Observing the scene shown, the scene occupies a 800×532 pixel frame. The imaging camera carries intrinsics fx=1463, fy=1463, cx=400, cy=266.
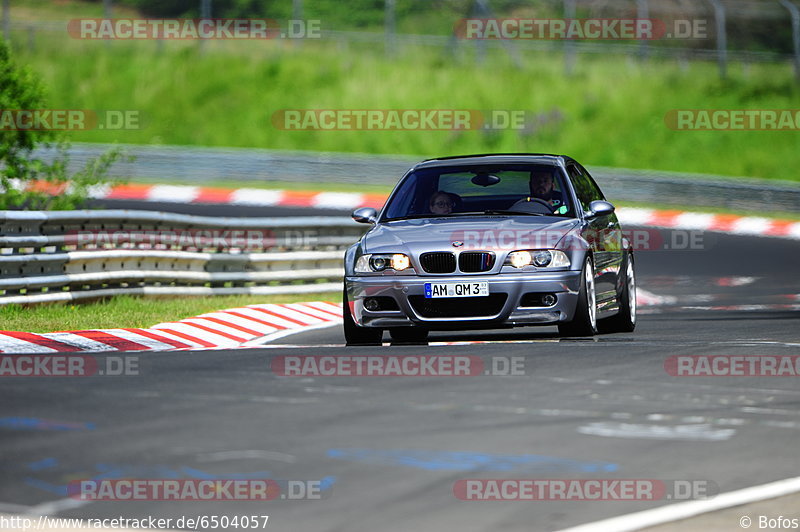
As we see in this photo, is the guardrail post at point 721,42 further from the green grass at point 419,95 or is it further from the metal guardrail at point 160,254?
the metal guardrail at point 160,254

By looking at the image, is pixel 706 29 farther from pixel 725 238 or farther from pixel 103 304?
pixel 103 304

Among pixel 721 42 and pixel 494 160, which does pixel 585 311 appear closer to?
pixel 494 160

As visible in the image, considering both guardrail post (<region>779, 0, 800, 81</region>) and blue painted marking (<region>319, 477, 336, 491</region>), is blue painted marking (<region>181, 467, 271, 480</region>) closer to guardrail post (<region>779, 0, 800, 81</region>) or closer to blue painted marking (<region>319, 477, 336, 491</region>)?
blue painted marking (<region>319, 477, 336, 491</region>)

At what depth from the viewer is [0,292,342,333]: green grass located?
13.4 m

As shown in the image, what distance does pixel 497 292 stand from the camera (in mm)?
11273

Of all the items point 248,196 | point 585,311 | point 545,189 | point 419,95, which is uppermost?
point 419,95

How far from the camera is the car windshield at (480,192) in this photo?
1247 centimetres

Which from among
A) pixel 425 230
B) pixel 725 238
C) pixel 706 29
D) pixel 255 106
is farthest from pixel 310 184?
pixel 425 230

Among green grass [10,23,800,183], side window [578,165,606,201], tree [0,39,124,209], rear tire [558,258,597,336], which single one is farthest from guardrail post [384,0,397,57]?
rear tire [558,258,597,336]

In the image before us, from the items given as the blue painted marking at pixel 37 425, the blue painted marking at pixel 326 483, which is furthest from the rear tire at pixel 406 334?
the blue painted marking at pixel 326 483

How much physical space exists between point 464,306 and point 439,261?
0.41 meters

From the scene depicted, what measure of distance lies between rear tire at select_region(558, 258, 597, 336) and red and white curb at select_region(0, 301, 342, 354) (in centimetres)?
286

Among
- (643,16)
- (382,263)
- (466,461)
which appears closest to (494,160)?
(382,263)

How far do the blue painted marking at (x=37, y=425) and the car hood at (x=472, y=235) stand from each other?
4394 mm
